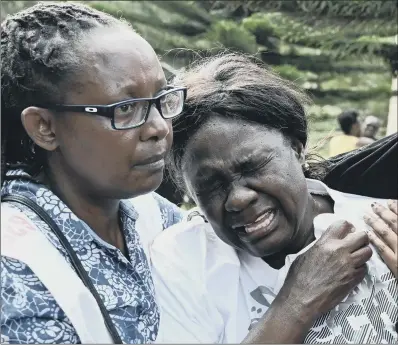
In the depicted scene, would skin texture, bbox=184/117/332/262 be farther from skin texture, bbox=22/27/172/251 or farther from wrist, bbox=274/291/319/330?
skin texture, bbox=22/27/172/251

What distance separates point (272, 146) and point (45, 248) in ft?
2.38

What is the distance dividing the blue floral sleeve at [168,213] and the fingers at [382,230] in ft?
1.91

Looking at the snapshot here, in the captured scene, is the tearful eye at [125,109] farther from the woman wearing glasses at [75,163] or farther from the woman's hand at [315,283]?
the woman's hand at [315,283]

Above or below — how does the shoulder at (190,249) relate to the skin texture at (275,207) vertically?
below

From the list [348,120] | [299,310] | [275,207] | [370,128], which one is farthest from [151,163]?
[370,128]

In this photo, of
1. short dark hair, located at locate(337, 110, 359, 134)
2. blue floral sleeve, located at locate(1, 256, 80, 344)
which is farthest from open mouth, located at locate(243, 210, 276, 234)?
short dark hair, located at locate(337, 110, 359, 134)

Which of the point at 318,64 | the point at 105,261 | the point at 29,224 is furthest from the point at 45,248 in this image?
the point at 318,64

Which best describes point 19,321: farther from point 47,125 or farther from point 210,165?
point 210,165

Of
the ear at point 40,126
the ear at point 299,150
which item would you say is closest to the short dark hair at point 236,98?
the ear at point 299,150

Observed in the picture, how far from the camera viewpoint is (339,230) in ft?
6.61

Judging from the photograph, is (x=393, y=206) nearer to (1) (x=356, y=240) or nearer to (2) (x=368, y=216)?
(2) (x=368, y=216)

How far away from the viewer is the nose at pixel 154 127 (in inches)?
68.4

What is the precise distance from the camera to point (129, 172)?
174cm

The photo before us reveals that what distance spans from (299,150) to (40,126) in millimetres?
799
